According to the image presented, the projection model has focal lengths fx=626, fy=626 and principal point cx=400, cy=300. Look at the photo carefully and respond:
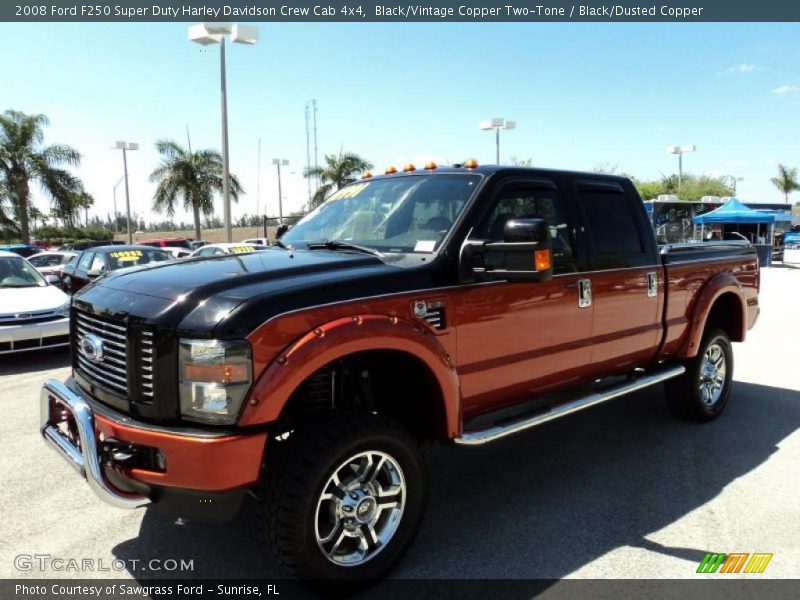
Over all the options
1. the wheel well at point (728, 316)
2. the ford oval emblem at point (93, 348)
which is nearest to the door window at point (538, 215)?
the ford oval emblem at point (93, 348)

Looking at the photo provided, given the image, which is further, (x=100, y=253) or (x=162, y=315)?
(x=100, y=253)

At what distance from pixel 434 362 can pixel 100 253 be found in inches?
377

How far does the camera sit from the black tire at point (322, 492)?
262 centimetres

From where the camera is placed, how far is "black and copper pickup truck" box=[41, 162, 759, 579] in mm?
2539

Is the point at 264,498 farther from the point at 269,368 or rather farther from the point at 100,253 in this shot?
the point at 100,253

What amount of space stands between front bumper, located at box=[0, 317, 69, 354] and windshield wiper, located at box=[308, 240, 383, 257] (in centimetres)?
544

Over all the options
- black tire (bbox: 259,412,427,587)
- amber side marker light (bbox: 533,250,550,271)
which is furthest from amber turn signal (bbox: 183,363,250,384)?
amber side marker light (bbox: 533,250,550,271)

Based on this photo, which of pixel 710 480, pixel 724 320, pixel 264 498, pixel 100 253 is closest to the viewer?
pixel 264 498

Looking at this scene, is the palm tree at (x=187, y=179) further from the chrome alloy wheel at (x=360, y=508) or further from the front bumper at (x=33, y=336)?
the chrome alloy wheel at (x=360, y=508)

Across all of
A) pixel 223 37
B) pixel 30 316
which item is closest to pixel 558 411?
pixel 30 316

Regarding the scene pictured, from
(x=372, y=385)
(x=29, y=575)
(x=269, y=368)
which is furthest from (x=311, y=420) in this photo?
(x=29, y=575)

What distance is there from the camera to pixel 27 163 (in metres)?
29.4

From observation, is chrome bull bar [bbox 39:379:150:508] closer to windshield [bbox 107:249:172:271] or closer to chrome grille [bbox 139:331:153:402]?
chrome grille [bbox 139:331:153:402]

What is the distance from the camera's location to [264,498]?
269 cm
